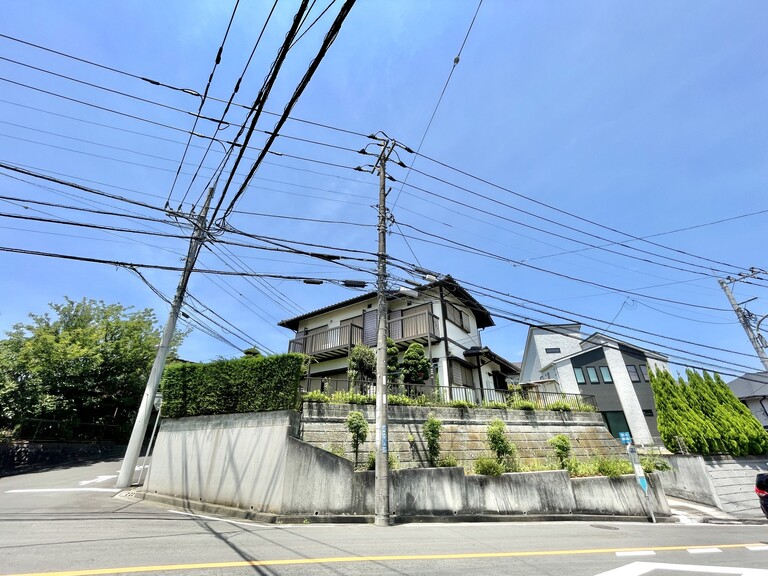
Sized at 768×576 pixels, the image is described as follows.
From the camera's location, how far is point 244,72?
4914 millimetres

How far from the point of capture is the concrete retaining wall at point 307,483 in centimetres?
820

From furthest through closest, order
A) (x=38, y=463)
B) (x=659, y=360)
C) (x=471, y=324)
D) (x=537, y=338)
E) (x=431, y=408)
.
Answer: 1. (x=537, y=338)
2. (x=659, y=360)
3. (x=471, y=324)
4. (x=38, y=463)
5. (x=431, y=408)

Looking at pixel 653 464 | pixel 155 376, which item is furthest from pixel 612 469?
pixel 155 376

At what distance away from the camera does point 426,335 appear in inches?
602

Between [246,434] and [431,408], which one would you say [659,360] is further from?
[246,434]

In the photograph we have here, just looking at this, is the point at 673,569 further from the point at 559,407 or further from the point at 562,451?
the point at 559,407

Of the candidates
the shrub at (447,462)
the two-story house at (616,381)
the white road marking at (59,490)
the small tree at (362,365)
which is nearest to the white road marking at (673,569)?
the shrub at (447,462)

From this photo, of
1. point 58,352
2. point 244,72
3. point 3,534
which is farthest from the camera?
point 58,352

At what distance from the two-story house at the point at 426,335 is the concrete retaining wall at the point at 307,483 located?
411 centimetres

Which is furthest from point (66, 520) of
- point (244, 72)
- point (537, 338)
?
point (537, 338)

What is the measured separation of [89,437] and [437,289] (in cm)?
2018

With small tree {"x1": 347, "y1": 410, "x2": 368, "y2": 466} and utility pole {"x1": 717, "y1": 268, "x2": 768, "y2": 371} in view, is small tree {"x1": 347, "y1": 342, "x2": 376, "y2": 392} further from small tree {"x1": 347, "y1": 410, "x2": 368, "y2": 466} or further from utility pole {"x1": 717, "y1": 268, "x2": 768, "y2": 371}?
utility pole {"x1": 717, "y1": 268, "x2": 768, "y2": 371}

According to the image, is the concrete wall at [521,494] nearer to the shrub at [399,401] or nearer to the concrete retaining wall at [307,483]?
the concrete retaining wall at [307,483]

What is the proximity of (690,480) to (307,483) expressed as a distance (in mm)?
15452
